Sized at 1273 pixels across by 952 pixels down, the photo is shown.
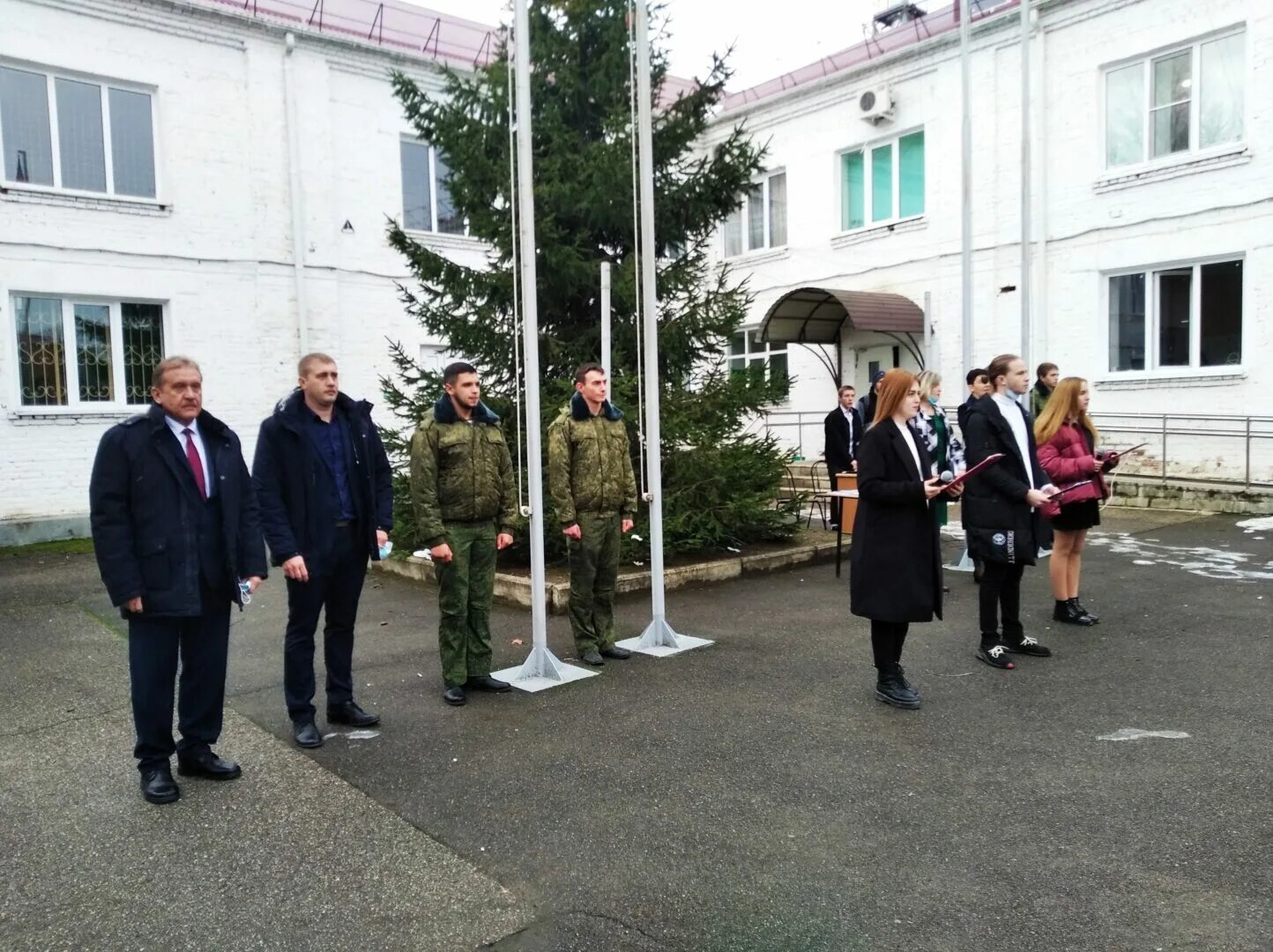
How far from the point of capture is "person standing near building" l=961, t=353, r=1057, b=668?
619cm

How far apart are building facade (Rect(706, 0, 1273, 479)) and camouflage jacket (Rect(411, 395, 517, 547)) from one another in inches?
388

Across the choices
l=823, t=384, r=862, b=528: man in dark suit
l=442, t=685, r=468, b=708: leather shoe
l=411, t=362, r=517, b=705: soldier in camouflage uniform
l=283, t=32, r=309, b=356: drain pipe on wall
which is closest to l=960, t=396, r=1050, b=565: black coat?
l=411, t=362, r=517, b=705: soldier in camouflage uniform

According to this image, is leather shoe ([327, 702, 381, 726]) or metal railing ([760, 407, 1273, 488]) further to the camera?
metal railing ([760, 407, 1273, 488])

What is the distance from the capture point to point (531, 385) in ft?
19.3

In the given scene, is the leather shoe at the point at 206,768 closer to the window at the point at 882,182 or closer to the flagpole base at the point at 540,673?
the flagpole base at the point at 540,673

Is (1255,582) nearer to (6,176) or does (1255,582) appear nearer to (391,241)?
(391,241)

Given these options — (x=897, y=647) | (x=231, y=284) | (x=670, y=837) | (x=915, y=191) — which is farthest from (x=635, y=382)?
(x=915, y=191)

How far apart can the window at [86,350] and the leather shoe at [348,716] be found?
10032 millimetres

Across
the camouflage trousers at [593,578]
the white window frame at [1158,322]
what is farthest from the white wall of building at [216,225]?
the white window frame at [1158,322]

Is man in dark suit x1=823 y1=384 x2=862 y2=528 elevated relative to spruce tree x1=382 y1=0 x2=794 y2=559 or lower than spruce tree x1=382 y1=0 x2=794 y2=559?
lower

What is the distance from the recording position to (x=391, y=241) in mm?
9523

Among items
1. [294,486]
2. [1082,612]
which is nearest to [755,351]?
[1082,612]

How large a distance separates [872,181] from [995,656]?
13.6m

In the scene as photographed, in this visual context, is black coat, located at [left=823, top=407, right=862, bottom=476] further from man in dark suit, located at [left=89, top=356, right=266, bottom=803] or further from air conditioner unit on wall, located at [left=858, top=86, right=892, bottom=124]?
air conditioner unit on wall, located at [left=858, top=86, right=892, bottom=124]
